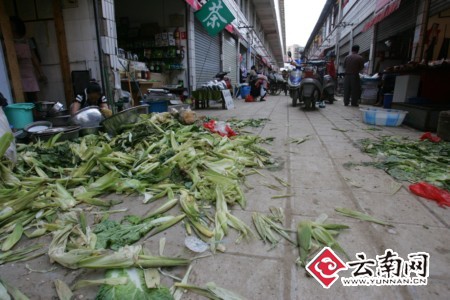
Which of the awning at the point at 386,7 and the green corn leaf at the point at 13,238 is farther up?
the awning at the point at 386,7

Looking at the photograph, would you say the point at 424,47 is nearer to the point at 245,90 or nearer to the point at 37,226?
the point at 245,90

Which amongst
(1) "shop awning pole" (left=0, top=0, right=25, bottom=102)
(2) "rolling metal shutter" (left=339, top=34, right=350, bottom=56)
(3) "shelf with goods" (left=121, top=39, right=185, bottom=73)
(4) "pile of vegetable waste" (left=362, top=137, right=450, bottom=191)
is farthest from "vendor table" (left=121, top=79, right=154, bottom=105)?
(2) "rolling metal shutter" (left=339, top=34, right=350, bottom=56)

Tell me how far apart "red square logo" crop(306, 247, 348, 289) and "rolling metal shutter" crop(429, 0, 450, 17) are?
10.1m

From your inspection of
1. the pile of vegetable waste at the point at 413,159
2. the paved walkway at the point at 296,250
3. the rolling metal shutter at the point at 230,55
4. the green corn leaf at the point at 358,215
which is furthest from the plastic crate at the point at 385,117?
the rolling metal shutter at the point at 230,55

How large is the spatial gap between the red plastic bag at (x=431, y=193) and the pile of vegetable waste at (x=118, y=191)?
1.59m

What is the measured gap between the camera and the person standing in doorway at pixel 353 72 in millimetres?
10047

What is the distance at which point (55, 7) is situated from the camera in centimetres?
614

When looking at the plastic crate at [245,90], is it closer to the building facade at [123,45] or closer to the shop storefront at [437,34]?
the building facade at [123,45]

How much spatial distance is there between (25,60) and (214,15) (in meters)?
5.74

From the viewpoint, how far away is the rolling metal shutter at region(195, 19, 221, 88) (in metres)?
11.6

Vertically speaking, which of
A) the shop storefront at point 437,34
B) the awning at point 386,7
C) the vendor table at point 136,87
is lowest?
the vendor table at point 136,87

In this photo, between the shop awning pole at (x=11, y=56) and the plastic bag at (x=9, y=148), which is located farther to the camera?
the shop awning pole at (x=11, y=56)

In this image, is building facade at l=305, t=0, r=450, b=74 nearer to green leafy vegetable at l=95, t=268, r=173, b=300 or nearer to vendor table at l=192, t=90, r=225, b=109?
vendor table at l=192, t=90, r=225, b=109

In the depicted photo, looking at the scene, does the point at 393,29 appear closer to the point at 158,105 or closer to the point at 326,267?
the point at 158,105
